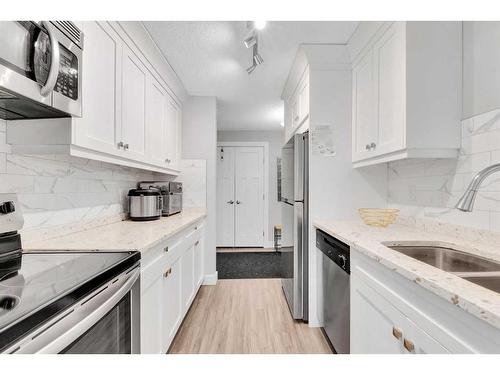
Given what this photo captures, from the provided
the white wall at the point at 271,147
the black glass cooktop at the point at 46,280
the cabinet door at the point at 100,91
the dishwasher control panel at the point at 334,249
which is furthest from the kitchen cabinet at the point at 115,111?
the white wall at the point at 271,147

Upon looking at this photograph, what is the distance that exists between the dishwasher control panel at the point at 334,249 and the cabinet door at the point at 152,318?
3.57 ft

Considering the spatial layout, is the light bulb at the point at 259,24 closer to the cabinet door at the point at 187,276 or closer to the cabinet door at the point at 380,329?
the cabinet door at the point at 380,329

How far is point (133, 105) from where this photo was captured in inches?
77.4

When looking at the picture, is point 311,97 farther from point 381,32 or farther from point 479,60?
point 479,60

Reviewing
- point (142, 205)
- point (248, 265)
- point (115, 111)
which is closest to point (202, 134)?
point (142, 205)

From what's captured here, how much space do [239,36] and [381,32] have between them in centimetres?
100

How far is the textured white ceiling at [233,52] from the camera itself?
1.97 meters

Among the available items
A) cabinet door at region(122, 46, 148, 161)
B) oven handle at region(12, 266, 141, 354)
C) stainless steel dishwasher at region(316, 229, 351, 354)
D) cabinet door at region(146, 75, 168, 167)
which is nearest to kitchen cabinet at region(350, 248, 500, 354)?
stainless steel dishwasher at region(316, 229, 351, 354)

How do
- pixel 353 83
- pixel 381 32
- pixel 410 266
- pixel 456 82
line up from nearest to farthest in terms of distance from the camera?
pixel 410 266 < pixel 456 82 < pixel 381 32 < pixel 353 83

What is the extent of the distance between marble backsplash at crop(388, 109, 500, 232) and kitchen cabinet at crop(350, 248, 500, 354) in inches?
25.9

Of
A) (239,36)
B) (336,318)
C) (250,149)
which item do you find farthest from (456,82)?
(250,149)

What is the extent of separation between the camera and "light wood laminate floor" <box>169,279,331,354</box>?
1.94m

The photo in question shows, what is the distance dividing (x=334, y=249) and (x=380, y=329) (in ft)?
2.16

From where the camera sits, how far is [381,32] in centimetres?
179
